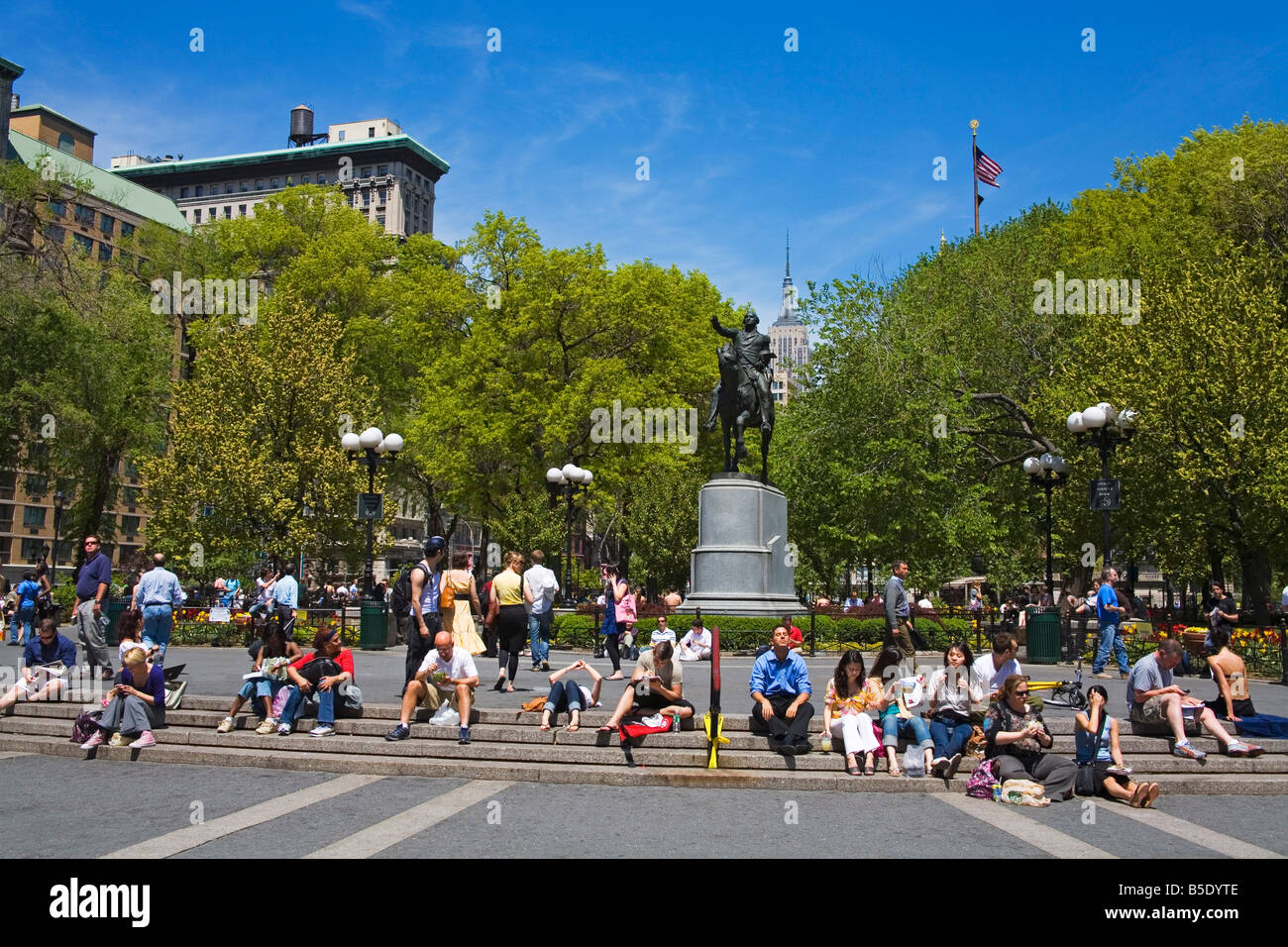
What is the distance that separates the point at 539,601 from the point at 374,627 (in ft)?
26.0

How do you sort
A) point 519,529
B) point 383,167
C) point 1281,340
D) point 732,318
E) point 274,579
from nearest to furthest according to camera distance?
point 274,579 < point 1281,340 < point 519,529 < point 732,318 < point 383,167

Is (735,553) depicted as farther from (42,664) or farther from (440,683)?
(42,664)

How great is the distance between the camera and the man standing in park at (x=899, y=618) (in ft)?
49.7

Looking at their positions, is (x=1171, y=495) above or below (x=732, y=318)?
below

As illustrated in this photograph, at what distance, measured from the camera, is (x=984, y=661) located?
451 inches

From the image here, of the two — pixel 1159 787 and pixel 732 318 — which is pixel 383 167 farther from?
pixel 1159 787

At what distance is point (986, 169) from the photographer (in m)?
46.8

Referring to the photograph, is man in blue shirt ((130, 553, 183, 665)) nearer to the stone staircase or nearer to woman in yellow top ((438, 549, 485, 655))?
the stone staircase

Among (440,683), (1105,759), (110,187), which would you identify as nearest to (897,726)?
(1105,759)

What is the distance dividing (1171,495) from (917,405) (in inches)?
337

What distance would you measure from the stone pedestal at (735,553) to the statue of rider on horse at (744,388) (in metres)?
0.90

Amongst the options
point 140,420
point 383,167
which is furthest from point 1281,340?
point 383,167

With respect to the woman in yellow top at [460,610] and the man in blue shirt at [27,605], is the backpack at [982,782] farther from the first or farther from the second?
the man in blue shirt at [27,605]

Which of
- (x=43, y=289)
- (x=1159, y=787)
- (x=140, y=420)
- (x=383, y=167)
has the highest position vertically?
(x=383, y=167)
